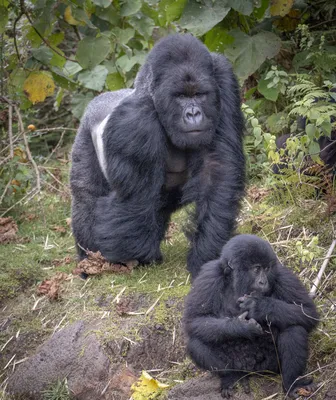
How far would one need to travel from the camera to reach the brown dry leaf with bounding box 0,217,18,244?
5.76m

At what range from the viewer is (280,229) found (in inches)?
185

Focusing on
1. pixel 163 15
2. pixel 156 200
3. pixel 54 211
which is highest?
pixel 163 15

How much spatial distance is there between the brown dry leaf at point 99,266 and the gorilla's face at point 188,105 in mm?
972

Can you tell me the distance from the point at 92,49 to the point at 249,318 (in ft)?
10.8

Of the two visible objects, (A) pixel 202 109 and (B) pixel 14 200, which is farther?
(B) pixel 14 200

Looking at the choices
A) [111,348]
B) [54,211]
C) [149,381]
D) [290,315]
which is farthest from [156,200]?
[54,211]

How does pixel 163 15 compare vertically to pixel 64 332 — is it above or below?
above

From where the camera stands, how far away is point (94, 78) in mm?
6598

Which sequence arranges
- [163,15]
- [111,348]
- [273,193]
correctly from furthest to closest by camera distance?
1. [163,15]
2. [273,193]
3. [111,348]

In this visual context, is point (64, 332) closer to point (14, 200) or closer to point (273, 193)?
point (273, 193)

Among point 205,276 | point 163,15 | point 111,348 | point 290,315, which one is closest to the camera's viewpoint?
point 290,315

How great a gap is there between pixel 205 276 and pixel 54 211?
3179mm

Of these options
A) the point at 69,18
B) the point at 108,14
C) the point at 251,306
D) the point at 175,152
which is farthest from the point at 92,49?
the point at 251,306

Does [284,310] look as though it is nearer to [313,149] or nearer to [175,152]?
[313,149]
